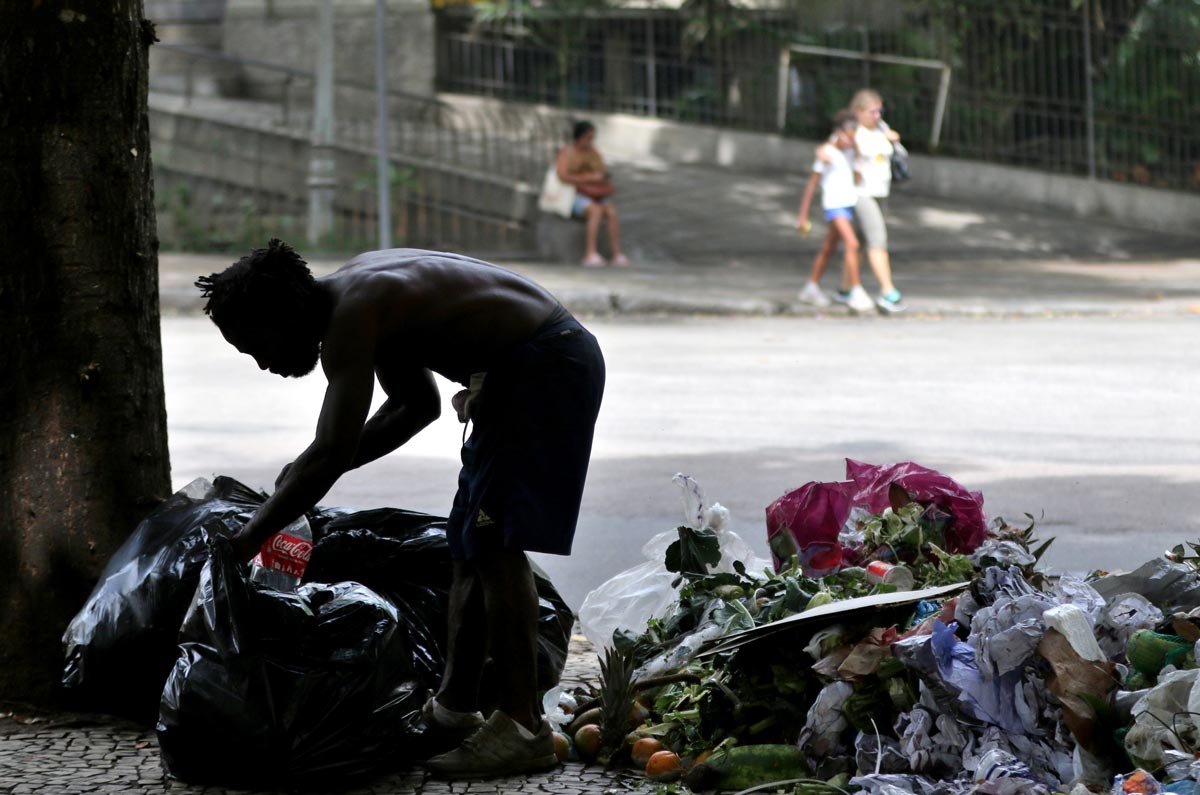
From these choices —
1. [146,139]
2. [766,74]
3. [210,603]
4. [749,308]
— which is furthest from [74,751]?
[766,74]

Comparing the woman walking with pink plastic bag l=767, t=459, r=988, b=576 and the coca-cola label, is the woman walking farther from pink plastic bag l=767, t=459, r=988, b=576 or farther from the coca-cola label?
the coca-cola label

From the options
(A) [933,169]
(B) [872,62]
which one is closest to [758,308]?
(A) [933,169]

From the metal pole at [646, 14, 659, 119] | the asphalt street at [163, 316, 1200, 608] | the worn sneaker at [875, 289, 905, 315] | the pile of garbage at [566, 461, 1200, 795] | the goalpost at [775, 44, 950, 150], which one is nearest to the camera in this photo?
the pile of garbage at [566, 461, 1200, 795]

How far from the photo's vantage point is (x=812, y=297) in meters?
14.2

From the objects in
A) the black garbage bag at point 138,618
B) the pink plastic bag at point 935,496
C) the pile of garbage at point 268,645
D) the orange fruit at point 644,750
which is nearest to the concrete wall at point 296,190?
the pink plastic bag at point 935,496

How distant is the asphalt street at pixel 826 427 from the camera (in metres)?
6.71

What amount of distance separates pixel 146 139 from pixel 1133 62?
19.0m

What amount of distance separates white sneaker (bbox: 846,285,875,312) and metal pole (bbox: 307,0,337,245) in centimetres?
617

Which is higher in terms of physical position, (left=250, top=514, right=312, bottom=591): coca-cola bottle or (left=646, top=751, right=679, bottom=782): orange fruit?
(left=250, top=514, right=312, bottom=591): coca-cola bottle

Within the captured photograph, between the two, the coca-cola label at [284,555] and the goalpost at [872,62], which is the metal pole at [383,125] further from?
the coca-cola label at [284,555]

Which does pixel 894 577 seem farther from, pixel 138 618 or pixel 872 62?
pixel 872 62

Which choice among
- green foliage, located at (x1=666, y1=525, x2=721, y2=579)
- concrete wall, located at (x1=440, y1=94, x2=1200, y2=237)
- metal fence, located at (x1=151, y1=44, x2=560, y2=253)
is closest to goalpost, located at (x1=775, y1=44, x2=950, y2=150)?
concrete wall, located at (x1=440, y1=94, x2=1200, y2=237)

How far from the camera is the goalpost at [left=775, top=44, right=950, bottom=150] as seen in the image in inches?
851

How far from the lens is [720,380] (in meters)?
10.4
